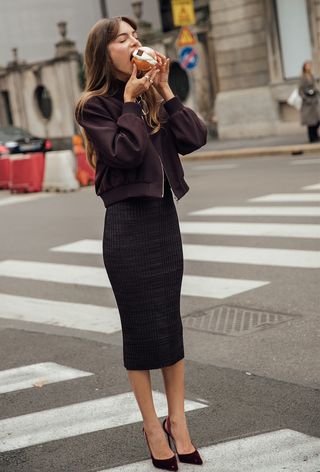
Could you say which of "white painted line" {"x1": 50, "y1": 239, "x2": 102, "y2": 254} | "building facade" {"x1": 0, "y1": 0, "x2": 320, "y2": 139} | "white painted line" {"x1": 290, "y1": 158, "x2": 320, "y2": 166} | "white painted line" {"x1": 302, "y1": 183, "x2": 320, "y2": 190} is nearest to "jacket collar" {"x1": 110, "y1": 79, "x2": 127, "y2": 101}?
"white painted line" {"x1": 50, "y1": 239, "x2": 102, "y2": 254}

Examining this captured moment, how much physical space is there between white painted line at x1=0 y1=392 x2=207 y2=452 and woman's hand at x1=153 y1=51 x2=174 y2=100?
5.39ft

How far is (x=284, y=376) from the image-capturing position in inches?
211

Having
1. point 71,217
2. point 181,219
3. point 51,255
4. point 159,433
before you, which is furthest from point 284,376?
point 71,217

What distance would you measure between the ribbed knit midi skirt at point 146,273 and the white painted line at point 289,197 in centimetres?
837

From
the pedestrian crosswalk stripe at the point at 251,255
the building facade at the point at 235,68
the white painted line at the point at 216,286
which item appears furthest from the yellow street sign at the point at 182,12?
the white painted line at the point at 216,286

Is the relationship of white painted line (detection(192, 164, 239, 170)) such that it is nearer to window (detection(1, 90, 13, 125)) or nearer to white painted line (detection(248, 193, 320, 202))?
white painted line (detection(248, 193, 320, 202))

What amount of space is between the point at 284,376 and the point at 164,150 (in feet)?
5.85

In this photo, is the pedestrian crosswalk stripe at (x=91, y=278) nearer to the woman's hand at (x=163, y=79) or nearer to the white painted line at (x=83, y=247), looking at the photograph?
the white painted line at (x=83, y=247)

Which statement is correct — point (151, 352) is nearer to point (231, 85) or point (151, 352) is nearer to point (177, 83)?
point (231, 85)

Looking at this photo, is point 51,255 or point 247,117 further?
point 247,117

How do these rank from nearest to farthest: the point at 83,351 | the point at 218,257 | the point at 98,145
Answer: the point at 98,145 < the point at 83,351 < the point at 218,257

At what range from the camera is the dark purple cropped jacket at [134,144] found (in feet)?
13.0

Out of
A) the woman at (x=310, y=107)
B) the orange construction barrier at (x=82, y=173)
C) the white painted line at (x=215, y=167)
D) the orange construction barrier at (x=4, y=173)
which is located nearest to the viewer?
the orange construction barrier at (x=82, y=173)

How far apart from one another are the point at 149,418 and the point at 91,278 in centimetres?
479
